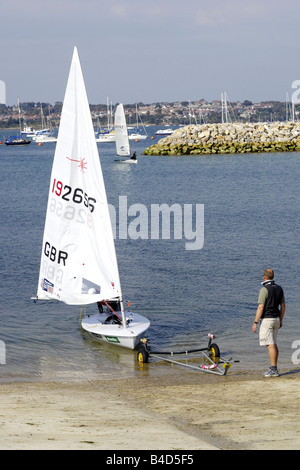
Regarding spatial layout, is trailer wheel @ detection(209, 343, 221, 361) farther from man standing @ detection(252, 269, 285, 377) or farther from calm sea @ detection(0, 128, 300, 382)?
man standing @ detection(252, 269, 285, 377)

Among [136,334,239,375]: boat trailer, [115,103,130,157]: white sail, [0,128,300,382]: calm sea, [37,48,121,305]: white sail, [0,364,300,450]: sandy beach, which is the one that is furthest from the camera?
[115,103,130,157]: white sail

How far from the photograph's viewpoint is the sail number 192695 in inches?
656

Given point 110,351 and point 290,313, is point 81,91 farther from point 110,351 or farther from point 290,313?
point 290,313

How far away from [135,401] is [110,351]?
503 cm

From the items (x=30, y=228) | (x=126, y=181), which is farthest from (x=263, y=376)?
(x=126, y=181)

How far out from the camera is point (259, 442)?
9195 millimetres

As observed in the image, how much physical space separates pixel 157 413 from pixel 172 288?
13.2 metres

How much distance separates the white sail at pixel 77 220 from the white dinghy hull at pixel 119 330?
3.22 feet

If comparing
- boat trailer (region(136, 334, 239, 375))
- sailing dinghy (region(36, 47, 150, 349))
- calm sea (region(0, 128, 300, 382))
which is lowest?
calm sea (region(0, 128, 300, 382))

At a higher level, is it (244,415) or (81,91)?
(81,91)

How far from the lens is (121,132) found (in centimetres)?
9369

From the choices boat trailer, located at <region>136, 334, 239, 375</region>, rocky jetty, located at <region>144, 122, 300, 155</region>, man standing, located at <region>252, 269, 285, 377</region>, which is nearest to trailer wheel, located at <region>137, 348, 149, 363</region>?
boat trailer, located at <region>136, 334, 239, 375</region>

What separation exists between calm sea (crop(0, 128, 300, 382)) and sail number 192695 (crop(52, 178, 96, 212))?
12.7 ft

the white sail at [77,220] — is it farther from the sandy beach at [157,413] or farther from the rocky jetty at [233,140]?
the rocky jetty at [233,140]
